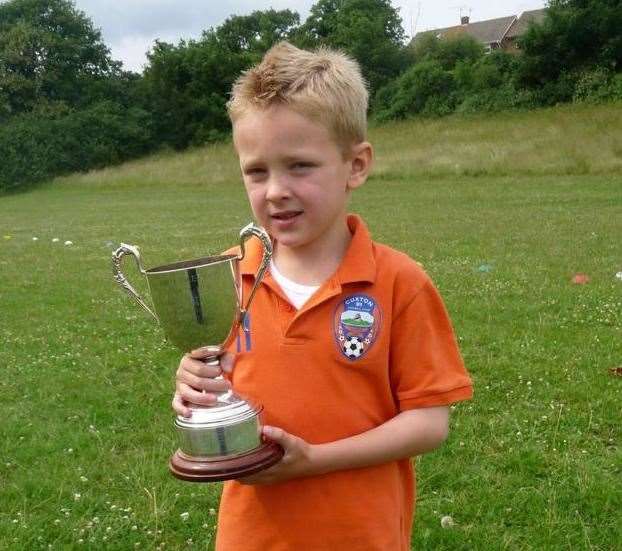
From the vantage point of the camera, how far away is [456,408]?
4.75m

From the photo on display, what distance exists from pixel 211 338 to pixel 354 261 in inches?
14.9

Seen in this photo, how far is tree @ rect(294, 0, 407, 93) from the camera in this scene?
50062mm

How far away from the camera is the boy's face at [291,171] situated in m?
1.74

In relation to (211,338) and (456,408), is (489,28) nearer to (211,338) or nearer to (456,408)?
(456,408)

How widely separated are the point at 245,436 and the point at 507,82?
125 feet

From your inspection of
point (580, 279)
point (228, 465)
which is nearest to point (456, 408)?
point (228, 465)

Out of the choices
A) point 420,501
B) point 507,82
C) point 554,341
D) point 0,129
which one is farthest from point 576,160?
point 0,129

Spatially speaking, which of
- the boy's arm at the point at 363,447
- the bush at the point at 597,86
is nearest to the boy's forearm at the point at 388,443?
the boy's arm at the point at 363,447

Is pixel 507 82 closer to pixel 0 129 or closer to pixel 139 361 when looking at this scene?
pixel 0 129

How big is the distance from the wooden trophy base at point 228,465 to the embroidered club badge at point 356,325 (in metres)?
0.28

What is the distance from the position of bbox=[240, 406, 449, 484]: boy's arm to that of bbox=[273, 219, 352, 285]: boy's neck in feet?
1.26

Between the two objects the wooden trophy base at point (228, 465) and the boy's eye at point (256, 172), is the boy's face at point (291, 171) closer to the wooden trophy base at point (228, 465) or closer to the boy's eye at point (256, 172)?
the boy's eye at point (256, 172)

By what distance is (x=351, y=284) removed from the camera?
6.09ft

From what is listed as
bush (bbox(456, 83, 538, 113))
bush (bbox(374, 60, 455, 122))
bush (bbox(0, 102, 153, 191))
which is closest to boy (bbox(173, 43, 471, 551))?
bush (bbox(456, 83, 538, 113))
